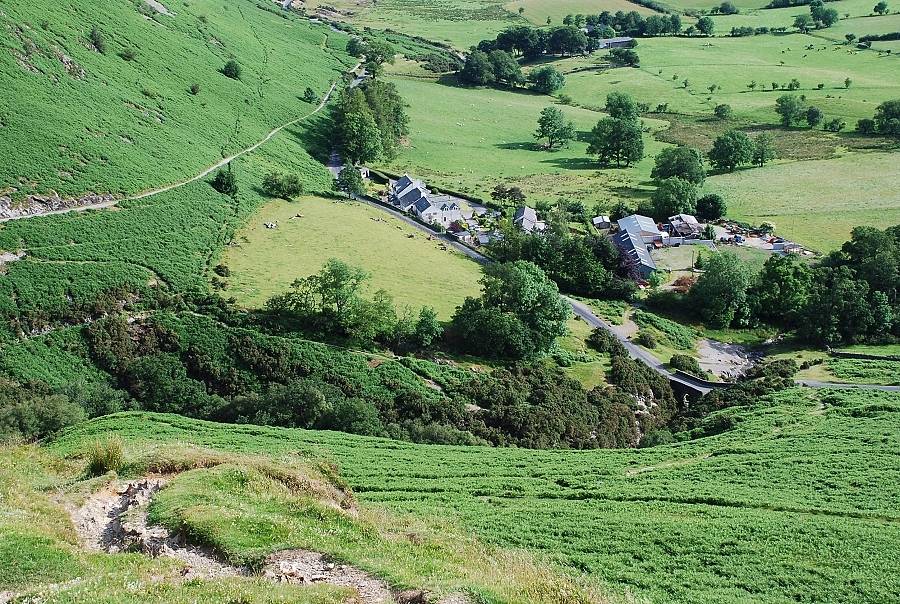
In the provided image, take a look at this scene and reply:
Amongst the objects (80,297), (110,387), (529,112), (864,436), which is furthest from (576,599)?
(529,112)

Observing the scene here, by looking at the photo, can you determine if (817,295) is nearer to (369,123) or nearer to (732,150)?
(732,150)

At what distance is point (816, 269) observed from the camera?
89.6 metres

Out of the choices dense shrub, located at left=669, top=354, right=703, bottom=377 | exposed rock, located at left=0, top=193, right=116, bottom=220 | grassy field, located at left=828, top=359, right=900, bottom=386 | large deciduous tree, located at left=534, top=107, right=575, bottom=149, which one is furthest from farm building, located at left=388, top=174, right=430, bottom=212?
grassy field, located at left=828, top=359, right=900, bottom=386

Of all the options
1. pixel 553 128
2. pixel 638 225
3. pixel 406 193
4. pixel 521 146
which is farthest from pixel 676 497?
pixel 553 128

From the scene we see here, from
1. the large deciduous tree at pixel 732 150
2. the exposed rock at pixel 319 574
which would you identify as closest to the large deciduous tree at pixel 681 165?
the large deciduous tree at pixel 732 150

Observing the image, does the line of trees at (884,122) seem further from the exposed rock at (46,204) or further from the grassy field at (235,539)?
the grassy field at (235,539)

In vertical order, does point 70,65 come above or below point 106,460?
above

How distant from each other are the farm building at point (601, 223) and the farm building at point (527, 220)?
9478 mm

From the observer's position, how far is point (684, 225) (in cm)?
10931

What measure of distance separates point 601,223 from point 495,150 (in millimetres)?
47434

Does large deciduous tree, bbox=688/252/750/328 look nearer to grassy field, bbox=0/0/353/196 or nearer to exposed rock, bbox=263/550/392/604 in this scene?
grassy field, bbox=0/0/353/196

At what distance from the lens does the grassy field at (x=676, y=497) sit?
1310 inches

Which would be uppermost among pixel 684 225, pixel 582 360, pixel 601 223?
pixel 684 225

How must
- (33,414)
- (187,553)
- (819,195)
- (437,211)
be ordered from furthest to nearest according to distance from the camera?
(819,195) → (437,211) → (33,414) → (187,553)
